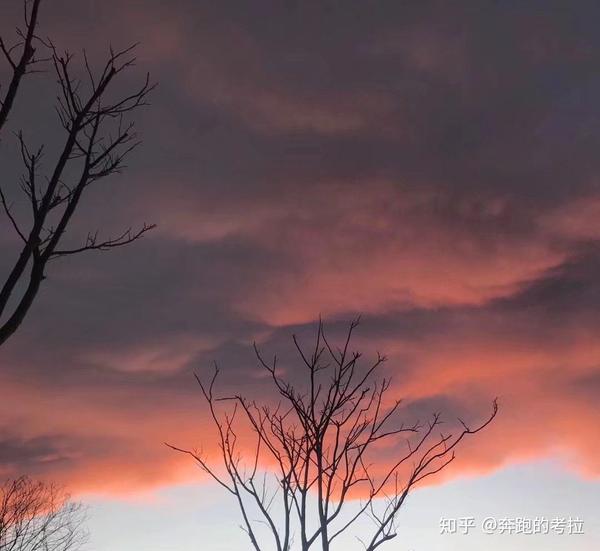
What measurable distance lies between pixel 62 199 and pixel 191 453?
10.0 feet

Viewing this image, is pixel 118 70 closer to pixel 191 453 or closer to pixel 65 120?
pixel 65 120

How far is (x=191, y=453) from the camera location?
5734 millimetres

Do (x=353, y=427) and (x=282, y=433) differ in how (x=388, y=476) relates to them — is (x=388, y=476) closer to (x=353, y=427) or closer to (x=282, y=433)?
(x=353, y=427)

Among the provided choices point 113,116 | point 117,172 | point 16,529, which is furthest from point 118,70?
point 16,529

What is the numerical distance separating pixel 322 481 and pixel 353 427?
Answer: 0.56m

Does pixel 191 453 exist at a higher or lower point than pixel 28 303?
higher

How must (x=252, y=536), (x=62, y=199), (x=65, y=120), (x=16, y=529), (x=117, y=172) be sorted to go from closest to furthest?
(x=62, y=199), (x=65, y=120), (x=117, y=172), (x=252, y=536), (x=16, y=529)

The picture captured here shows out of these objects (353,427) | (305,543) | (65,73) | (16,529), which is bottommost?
(305,543)

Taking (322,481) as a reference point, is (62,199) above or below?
above

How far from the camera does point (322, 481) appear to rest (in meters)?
4.79

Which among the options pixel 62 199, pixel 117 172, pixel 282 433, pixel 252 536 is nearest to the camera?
pixel 62 199

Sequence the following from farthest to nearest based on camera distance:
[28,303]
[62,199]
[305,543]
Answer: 1. [305,543]
2. [62,199]
3. [28,303]

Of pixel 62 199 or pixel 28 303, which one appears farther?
pixel 62 199

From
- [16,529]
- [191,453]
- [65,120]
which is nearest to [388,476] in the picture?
[191,453]
